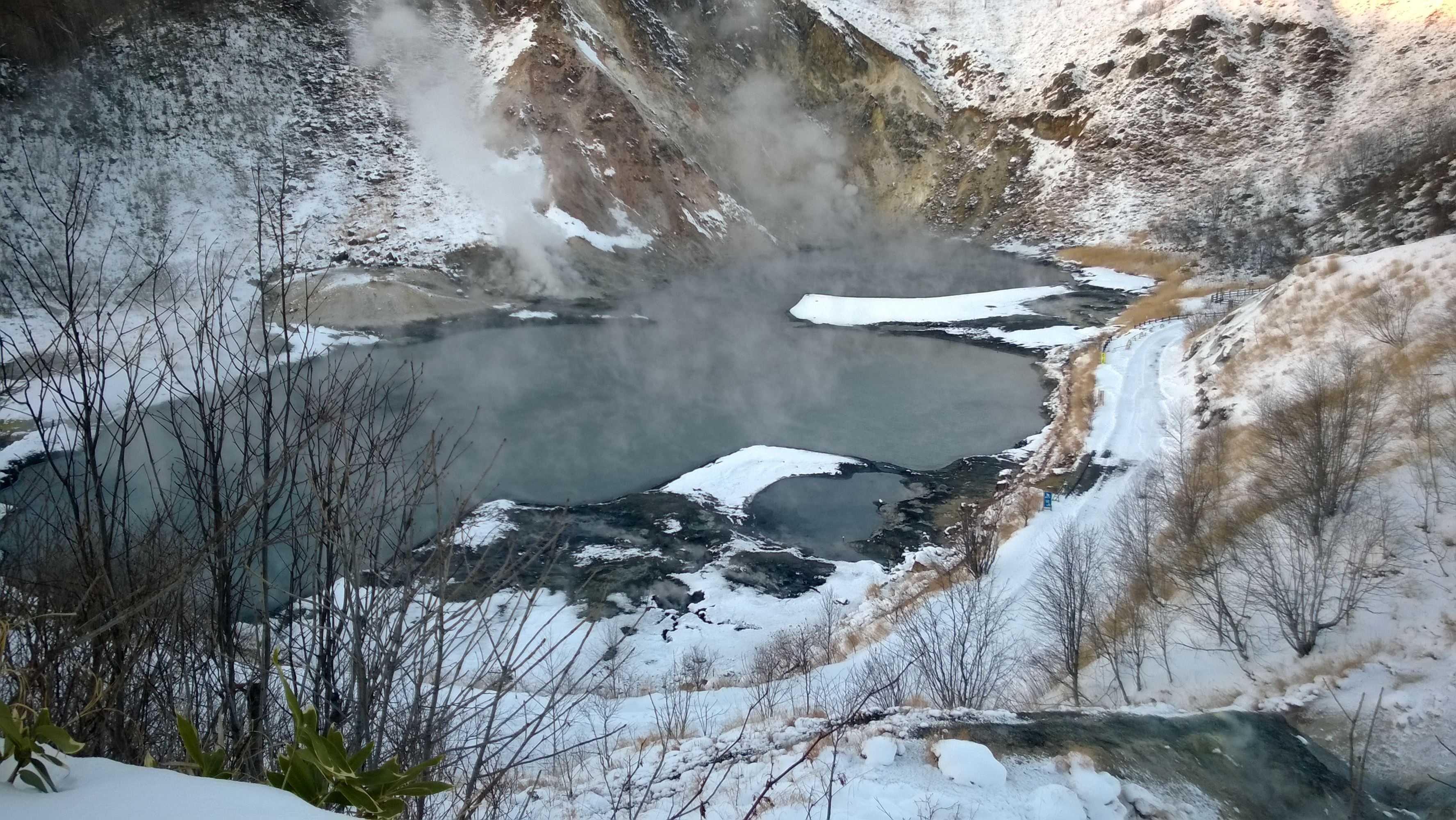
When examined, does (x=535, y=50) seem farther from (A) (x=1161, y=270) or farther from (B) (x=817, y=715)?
(B) (x=817, y=715)

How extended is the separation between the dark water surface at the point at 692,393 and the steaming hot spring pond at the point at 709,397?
7cm

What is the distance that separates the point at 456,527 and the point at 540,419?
65.3 feet

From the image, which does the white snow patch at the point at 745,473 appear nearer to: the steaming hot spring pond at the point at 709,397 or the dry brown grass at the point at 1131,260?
the steaming hot spring pond at the point at 709,397

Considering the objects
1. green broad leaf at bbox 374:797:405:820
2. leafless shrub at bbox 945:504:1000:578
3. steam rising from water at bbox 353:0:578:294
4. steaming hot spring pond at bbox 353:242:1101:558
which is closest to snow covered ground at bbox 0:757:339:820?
green broad leaf at bbox 374:797:405:820

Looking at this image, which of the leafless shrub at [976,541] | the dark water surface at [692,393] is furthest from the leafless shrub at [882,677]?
the dark water surface at [692,393]

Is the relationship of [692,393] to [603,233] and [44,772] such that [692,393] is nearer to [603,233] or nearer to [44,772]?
[603,233]

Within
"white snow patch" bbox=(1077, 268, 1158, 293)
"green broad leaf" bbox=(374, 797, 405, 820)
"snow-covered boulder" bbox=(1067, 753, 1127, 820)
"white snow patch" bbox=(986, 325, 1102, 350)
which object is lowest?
"snow-covered boulder" bbox=(1067, 753, 1127, 820)

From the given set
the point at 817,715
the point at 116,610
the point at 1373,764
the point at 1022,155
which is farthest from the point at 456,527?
the point at 1022,155

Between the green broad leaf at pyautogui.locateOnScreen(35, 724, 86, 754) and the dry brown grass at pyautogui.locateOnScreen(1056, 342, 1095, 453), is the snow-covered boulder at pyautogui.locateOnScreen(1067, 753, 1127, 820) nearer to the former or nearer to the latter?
the green broad leaf at pyautogui.locateOnScreen(35, 724, 86, 754)

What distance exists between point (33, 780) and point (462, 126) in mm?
43657

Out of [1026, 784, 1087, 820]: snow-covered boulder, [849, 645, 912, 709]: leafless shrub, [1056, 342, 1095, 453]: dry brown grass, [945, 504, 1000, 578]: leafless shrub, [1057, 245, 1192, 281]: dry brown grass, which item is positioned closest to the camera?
[1026, 784, 1087, 820]: snow-covered boulder

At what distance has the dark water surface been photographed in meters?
20.4

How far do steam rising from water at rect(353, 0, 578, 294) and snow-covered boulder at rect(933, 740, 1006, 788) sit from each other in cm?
3240

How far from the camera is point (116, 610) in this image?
277cm
